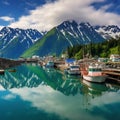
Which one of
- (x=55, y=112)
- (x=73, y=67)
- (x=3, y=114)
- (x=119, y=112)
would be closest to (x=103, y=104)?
(x=119, y=112)

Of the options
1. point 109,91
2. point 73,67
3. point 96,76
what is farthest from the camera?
point 73,67

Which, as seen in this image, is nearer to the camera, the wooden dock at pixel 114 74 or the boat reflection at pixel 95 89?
the boat reflection at pixel 95 89

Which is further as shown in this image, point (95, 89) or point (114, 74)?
point (114, 74)

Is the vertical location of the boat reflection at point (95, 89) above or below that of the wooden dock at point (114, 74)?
below

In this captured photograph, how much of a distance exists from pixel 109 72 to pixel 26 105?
42.7 meters

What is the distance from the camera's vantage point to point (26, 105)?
183ft

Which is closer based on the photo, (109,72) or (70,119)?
(70,119)

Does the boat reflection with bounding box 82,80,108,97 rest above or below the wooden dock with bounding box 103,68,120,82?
below

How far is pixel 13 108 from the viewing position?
53406mm

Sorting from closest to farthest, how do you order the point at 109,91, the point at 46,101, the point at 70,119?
1. the point at 70,119
2. the point at 46,101
3. the point at 109,91

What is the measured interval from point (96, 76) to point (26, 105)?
107ft

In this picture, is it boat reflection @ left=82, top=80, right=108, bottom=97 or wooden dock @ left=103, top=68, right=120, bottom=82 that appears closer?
boat reflection @ left=82, top=80, right=108, bottom=97

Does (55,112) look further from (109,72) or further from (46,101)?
(109,72)

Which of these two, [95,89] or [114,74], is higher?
[114,74]
